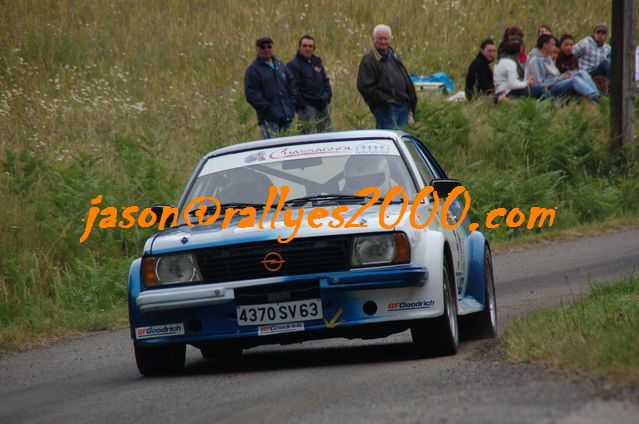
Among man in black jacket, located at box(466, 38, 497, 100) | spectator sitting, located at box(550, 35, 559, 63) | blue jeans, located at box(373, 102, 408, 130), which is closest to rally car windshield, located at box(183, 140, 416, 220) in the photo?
blue jeans, located at box(373, 102, 408, 130)

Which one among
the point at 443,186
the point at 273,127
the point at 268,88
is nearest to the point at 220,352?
the point at 443,186

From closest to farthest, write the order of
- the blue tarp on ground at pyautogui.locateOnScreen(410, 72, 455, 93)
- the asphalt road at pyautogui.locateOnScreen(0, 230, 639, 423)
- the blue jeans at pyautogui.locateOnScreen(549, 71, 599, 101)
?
the asphalt road at pyautogui.locateOnScreen(0, 230, 639, 423), the blue jeans at pyautogui.locateOnScreen(549, 71, 599, 101), the blue tarp on ground at pyautogui.locateOnScreen(410, 72, 455, 93)

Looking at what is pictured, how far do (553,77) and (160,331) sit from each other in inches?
661

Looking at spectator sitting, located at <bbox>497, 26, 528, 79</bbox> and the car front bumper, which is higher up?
spectator sitting, located at <bbox>497, 26, 528, 79</bbox>

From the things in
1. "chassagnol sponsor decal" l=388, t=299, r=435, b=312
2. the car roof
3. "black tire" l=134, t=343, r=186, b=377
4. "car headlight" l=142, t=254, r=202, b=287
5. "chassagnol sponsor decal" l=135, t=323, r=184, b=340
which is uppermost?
the car roof

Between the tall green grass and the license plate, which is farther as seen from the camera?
the tall green grass

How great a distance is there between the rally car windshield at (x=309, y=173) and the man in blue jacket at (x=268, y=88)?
27.3 ft

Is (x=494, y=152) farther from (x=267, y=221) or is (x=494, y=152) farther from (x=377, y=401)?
(x=377, y=401)

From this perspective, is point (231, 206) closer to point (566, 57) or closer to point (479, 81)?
point (479, 81)

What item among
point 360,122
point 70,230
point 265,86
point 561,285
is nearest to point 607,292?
point 561,285

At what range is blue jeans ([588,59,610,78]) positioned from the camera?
25625 mm

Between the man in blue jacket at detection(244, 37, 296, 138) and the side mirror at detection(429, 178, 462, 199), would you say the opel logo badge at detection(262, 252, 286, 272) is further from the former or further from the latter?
the man in blue jacket at detection(244, 37, 296, 138)

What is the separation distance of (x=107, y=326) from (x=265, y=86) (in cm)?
638

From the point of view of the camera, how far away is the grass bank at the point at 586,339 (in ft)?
21.7
